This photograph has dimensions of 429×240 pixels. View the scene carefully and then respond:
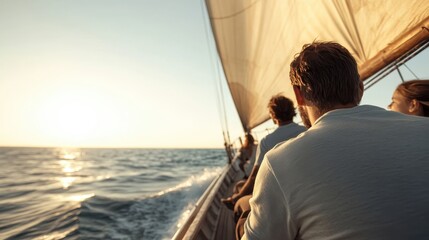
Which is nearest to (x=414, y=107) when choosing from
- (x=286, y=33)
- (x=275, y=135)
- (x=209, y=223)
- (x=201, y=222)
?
(x=275, y=135)

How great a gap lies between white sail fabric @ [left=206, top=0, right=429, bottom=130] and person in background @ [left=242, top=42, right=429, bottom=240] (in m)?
1.84

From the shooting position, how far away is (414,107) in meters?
1.91

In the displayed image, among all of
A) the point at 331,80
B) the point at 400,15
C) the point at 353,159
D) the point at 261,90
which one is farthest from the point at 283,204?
the point at 261,90

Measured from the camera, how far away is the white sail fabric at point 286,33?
2277 millimetres

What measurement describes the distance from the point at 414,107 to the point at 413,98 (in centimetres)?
6

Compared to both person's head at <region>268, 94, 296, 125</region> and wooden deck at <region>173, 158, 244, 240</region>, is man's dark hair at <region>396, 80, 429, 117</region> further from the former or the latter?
wooden deck at <region>173, 158, 244, 240</region>

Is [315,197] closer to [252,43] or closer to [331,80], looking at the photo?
[331,80]

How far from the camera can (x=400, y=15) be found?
2.19m

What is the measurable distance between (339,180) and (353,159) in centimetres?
7

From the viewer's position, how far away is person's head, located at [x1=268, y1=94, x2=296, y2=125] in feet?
8.98

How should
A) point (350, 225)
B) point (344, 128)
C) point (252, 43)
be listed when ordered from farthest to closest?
point (252, 43) → point (344, 128) → point (350, 225)

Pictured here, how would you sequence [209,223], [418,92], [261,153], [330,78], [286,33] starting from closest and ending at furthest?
[330,78] < [418,92] < [261,153] < [209,223] < [286,33]

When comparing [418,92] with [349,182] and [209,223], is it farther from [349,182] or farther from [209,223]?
[209,223]

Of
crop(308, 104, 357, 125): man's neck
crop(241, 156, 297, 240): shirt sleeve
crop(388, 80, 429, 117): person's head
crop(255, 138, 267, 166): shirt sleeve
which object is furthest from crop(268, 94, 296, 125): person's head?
crop(241, 156, 297, 240): shirt sleeve
